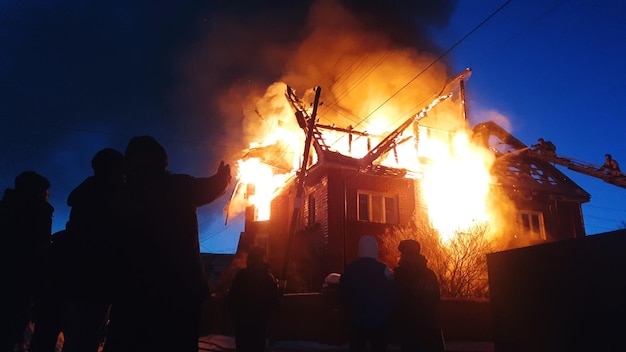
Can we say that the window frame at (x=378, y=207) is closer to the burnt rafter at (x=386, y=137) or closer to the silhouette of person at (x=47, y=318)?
the burnt rafter at (x=386, y=137)

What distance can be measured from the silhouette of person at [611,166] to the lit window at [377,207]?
10.2 m

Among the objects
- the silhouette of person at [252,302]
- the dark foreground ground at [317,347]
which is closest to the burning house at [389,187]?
the dark foreground ground at [317,347]

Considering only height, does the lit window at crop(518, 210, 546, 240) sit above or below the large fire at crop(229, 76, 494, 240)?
below

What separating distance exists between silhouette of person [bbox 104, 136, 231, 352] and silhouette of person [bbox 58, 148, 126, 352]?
0.17 metres

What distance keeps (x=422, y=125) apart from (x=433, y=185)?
142 inches

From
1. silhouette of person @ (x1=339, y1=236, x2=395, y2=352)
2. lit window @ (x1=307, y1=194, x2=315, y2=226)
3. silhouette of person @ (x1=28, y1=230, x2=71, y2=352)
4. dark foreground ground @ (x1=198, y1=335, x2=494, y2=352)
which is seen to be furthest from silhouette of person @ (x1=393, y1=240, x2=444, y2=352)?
lit window @ (x1=307, y1=194, x2=315, y2=226)

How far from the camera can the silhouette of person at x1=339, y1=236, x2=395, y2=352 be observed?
4.13m

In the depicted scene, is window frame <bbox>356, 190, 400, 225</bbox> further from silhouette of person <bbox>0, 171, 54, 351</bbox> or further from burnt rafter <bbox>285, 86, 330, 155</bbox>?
silhouette of person <bbox>0, 171, 54, 351</bbox>

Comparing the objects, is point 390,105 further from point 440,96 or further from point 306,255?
point 306,255

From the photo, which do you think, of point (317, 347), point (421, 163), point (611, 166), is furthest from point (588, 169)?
point (317, 347)

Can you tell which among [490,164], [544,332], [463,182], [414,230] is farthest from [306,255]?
[544,332]

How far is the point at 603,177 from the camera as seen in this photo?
1964 cm

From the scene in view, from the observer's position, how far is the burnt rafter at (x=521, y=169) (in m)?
19.9

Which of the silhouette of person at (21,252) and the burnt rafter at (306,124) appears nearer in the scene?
the silhouette of person at (21,252)
